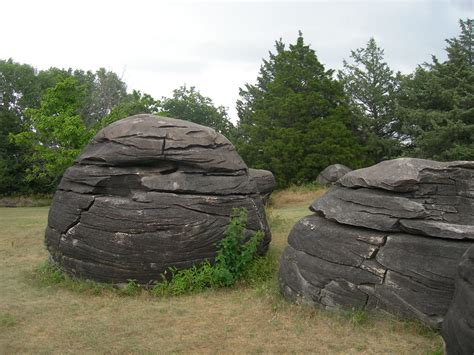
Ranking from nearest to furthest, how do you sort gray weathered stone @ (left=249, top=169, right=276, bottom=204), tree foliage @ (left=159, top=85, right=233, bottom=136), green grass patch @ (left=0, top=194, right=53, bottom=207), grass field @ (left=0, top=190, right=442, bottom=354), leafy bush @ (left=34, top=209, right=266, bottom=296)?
grass field @ (left=0, top=190, right=442, bottom=354), leafy bush @ (left=34, top=209, right=266, bottom=296), gray weathered stone @ (left=249, top=169, right=276, bottom=204), green grass patch @ (left=0, top=194, right=53, bottom=207), tree foliage @ (left=159, top=85, right=233, bottom=136)

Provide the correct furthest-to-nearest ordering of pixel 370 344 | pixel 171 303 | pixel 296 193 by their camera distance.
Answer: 1. pixel 296 193
2. pixel 171 303
3. pixel 370 344

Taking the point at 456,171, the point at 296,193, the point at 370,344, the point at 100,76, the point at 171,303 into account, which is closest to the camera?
the point at 370,344

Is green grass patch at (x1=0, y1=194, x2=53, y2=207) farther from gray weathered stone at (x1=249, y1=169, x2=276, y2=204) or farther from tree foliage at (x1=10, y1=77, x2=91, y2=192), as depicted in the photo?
gray weathered stone at (x1=249, y1=169, x2=276, y2=204)

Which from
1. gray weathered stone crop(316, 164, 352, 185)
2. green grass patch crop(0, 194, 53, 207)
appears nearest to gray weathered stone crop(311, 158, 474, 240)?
gray weathered stone crop(316, 164, 352, 185)

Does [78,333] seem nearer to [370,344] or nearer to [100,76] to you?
[370,344]

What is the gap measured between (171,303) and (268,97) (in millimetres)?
22770

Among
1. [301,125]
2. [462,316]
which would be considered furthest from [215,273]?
[301,125]

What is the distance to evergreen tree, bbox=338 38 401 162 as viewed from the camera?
Answer: 27125 millimetres

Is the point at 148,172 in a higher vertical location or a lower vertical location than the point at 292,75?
lower

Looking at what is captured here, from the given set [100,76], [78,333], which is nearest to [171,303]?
[78,333]

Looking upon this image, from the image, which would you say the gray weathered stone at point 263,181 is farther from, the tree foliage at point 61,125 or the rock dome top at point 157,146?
the tree foliage at point 61,125

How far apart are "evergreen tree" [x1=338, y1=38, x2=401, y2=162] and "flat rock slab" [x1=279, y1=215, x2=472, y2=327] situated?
21593 mm

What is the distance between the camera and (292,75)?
27.6 metres

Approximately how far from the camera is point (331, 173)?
2320cm
